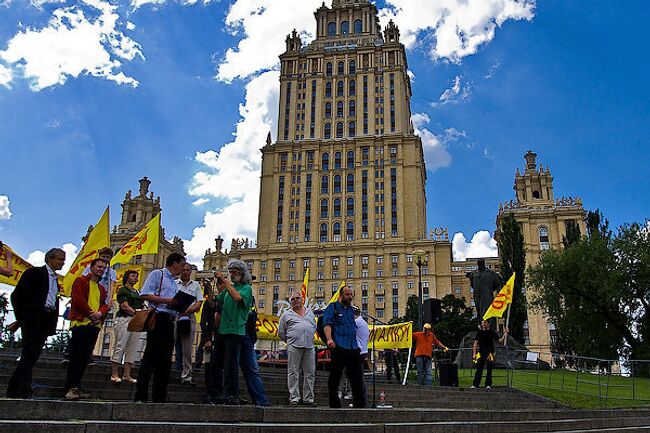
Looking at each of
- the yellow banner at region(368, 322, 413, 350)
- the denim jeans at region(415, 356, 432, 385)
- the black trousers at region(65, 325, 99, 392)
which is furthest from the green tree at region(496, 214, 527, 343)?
the black trousers at region(65, 325, 99, 392)

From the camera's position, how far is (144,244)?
17094mm

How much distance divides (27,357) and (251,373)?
2529 millimetres

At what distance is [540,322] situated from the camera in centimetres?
6612

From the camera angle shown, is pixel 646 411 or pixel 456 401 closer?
pixel 456 401

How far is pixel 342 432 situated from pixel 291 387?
279 cm

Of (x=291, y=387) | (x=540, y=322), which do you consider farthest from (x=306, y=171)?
(x=291, y=387)

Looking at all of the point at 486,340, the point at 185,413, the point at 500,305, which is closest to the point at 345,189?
the point at 500,305

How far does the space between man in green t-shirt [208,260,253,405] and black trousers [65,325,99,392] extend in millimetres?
1546

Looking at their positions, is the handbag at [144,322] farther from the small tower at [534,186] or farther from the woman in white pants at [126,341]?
the small tower at [534,186]

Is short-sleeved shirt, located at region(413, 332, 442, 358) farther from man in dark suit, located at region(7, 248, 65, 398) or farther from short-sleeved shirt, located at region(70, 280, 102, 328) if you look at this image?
man in dark suit, located at region(7, 248, 65, 398)

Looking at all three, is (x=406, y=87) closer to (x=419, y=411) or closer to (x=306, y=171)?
(x=306, y=171)

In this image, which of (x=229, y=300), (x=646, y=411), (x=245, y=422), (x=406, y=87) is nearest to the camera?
(x=245, y=422)

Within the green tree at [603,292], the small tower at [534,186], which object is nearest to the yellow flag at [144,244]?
the green tree at [603,292]

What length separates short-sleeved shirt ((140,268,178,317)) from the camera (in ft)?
21.4
